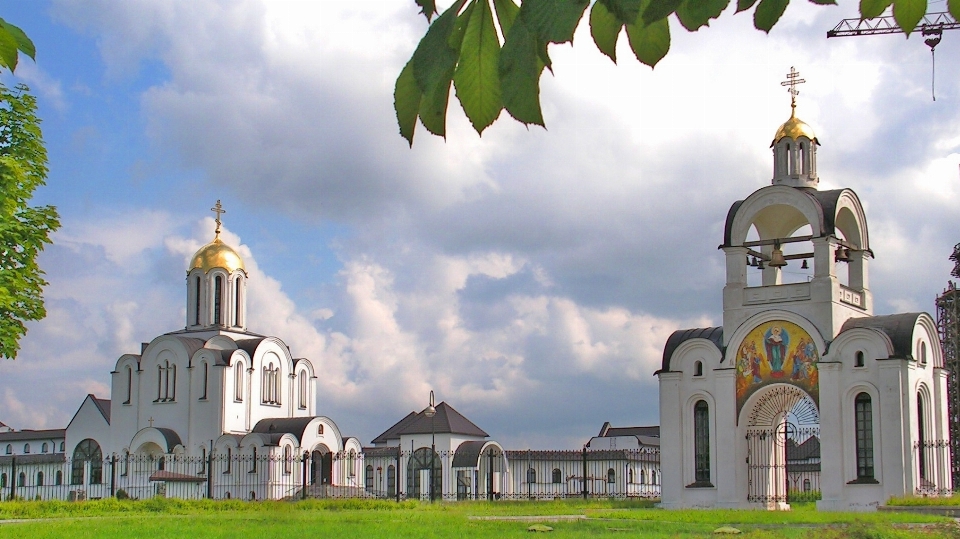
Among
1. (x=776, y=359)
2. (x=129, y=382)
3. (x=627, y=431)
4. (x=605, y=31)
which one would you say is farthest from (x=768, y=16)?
(x=627, y=431)

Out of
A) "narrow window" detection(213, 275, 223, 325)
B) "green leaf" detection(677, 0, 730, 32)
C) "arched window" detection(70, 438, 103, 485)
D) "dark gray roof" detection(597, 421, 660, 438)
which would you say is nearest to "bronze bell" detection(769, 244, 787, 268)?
"narrow window" detection(213, 275, 223, 325)

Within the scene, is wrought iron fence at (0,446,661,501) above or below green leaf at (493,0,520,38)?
below

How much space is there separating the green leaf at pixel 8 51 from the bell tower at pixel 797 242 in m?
21.7

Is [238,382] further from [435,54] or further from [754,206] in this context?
[435,54]

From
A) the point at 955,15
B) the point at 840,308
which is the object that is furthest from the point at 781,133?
the point at 955,15

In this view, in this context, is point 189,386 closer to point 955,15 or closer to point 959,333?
point 959,333

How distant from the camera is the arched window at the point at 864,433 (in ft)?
71.5

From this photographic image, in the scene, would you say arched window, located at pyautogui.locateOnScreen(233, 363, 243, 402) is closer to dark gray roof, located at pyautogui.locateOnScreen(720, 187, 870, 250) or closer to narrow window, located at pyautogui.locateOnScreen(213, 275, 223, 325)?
narrow window, located at pyautogui.locateOnScreen(213, 275, 223, 325)

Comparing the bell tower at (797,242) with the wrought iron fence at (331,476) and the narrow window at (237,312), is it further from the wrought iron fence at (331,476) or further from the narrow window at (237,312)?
the narrow window at (237,312)

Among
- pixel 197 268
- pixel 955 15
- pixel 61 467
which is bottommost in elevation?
pixel 61 467

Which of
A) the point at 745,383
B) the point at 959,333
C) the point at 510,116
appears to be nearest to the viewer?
the point at 510,116

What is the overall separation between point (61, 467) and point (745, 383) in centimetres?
2479

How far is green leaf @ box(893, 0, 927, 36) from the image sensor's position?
2.21 metres

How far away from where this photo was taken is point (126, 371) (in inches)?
1490
